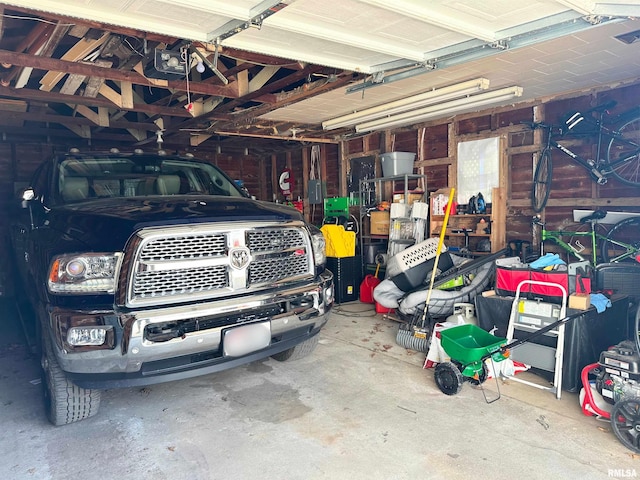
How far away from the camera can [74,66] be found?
3721 millimetres

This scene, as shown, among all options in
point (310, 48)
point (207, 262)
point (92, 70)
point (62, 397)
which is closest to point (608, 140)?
point (310, 48)

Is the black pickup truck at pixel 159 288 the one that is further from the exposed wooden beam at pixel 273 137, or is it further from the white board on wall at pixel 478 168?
the exposed wooden beam at pixel 273 137

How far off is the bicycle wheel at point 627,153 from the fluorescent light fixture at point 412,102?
5.12 ft

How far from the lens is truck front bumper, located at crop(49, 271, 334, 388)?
2279 millimetres

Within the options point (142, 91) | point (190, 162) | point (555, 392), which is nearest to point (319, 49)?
point (190, 162)

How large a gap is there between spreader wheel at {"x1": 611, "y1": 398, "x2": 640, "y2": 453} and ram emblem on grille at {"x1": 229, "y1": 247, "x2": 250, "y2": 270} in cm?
243

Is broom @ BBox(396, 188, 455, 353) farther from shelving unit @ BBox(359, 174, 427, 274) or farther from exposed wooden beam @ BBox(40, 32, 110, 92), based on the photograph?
exposed wooden beam @ BBox(40, 32, 110, 92)

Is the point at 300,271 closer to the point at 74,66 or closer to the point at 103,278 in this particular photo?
the point at 103,278

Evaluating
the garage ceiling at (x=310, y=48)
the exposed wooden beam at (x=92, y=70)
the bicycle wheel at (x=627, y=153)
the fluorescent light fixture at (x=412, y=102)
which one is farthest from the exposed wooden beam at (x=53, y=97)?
the bicycle wheel at (x=627, y=153)

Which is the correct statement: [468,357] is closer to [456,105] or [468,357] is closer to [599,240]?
[599,240]

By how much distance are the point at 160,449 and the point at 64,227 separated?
4.95ft

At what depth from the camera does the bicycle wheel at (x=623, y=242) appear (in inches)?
168

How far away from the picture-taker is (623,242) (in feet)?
14.6

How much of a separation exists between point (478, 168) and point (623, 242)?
6.20 ft
